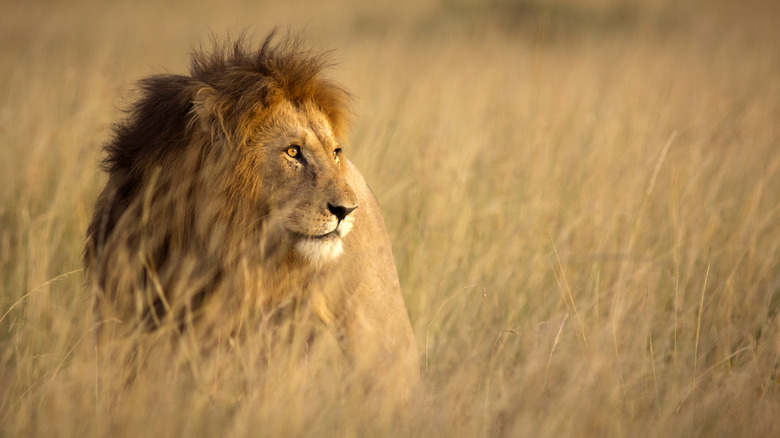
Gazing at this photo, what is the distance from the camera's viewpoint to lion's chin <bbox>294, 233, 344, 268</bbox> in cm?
287

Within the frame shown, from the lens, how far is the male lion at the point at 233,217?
2896 mm

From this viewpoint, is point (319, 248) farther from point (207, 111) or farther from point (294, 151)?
point (207, 111)

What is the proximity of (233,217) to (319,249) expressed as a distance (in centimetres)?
39

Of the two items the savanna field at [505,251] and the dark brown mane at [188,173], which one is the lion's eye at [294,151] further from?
the savanna field at [505,251]

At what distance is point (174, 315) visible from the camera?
2916 millimetres

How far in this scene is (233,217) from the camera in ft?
9.70

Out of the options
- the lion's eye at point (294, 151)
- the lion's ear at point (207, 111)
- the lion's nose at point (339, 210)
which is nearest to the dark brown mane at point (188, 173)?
the lion's ear at point (207, 111)

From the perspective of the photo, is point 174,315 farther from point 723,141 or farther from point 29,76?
point 29,76

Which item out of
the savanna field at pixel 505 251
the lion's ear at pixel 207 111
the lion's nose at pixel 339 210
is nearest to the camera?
the savanna field at pixel 505 251

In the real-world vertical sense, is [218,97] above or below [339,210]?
above

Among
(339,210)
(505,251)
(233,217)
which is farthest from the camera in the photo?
(505,251)

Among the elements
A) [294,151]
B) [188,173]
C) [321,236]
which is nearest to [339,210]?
[321,236]

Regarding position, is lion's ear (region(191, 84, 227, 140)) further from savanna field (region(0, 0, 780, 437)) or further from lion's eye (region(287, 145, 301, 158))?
savanna field (region(0, 0, 780, 437))

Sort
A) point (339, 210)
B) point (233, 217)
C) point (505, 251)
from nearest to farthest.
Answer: point (339, 210), point (233, 217), point (505, 251)
